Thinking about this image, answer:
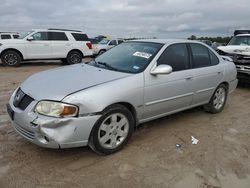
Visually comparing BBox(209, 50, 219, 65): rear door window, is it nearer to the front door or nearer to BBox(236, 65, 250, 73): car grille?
the front door

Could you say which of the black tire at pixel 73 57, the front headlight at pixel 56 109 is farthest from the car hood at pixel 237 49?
the black tire at pixel 73 57

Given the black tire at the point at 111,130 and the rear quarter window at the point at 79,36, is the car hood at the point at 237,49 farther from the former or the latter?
the rear quarter window at the point at 79,36

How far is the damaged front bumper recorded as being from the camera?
340cm

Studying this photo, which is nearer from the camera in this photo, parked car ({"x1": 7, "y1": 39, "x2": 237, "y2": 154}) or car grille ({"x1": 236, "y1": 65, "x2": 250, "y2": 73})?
parked car ({"x1": 7, "y1": 39, "x2": 237, "y2": 154})

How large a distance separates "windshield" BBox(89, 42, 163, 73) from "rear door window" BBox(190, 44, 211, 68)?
82 cm

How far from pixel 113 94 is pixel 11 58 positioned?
10.8 meters

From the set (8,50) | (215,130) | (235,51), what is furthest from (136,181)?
(8,50)

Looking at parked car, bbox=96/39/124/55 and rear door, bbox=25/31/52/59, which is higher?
rear door, bbox=25/31/52/59

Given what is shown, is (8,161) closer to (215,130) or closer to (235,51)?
(215,130)

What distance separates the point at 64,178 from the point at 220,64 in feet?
13.0

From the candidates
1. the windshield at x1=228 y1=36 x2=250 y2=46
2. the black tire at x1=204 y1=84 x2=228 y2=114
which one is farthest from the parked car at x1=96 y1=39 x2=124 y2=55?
the black tire at x1=204 y1=84 x2=228 y2=114

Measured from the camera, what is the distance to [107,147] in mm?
3896

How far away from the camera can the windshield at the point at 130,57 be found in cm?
443

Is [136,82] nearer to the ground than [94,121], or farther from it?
farther from it
